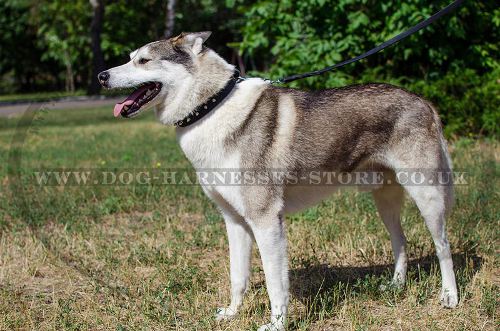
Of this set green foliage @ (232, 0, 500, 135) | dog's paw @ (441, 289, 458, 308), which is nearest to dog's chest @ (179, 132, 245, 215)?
dog's paw @ (441, 289, 458, 308)

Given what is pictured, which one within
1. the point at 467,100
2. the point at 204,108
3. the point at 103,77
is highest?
the point at 103,77

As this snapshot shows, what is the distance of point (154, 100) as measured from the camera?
3.71 m

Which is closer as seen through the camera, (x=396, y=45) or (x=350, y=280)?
(x=350, y=280)

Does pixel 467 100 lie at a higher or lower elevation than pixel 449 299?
higher

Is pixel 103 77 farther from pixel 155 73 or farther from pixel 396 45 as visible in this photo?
pixel 396 45

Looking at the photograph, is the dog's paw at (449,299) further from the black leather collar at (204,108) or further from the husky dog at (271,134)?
the black leather collar at (204,108)

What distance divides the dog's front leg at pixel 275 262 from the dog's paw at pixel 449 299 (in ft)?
3.84

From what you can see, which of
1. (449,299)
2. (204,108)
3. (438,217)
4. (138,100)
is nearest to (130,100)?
(138,100)

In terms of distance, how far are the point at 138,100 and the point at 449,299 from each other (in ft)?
8.12

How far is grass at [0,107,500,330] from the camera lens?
3795mm

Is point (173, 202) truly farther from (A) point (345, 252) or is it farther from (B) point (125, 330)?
(B) point (125, 330)

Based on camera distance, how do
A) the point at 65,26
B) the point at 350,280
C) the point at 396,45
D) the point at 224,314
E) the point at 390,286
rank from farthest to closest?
1. the point at 65,26
2. the point at 396,45
3. the point at 350,280
4. the point at 390,286
5. the point at 224,314

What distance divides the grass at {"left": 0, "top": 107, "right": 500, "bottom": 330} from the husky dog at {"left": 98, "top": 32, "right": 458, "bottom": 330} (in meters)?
0.27

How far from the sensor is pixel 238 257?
404 cm
